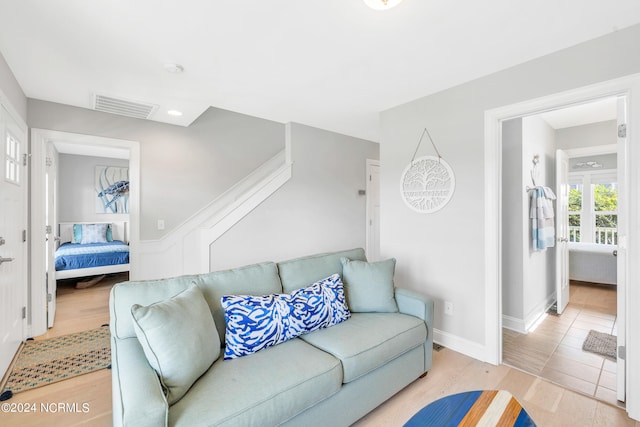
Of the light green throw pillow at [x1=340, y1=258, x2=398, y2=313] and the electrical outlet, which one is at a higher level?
the light green throw pillow at [x1=340, y1=258, x2=398, y2=313]

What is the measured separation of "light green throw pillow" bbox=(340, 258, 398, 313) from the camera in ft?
7.25

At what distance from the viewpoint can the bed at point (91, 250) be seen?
4.44 m

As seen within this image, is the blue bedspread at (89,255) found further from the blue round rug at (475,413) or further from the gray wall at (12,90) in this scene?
the blue round rug at (475,413)

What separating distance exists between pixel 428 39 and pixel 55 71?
Answer: 2813 mm

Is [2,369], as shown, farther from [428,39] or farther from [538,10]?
[538,10]

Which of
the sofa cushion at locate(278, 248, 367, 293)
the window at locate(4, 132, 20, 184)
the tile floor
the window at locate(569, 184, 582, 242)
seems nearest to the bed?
the window at locate(4, 132, 20, 184)

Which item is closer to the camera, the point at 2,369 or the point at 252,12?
the point at 252,12

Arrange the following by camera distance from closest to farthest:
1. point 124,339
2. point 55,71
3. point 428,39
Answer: point 124,339 → point 428,39 → point 55,71

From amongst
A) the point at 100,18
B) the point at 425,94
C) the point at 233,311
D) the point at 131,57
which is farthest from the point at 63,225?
the point at 425,94

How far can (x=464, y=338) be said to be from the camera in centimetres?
256

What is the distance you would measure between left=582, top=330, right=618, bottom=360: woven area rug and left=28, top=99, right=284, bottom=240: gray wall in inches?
175

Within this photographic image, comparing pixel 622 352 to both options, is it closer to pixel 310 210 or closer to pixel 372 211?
pixel 310 210

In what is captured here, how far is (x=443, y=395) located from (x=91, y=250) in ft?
17.7

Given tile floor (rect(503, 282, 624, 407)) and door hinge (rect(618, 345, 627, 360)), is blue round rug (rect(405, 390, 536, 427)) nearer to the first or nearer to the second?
door hinge (rect(618, 345, 627, 360))
